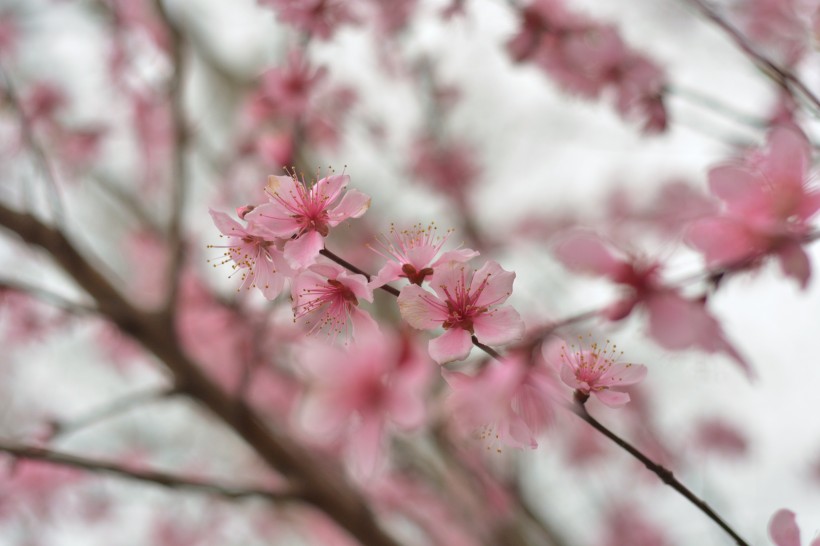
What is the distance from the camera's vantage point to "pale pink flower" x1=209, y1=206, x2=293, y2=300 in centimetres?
69

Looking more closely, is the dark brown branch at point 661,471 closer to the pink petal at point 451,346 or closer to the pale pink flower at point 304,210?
the pink petal at point 451,346

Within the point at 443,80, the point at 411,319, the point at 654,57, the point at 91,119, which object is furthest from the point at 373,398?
the point at 443,80

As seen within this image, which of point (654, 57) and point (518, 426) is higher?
point (654, 57)

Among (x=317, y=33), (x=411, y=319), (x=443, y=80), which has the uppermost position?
(x=443, y=80)

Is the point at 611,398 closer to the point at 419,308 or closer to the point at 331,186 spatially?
the point at 419,308

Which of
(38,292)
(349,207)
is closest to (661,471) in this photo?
(349,207)

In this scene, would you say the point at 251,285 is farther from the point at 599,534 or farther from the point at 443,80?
the point at 599,534

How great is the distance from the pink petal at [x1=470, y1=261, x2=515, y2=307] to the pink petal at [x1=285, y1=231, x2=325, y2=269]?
0.19m

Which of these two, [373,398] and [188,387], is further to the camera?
[188,387]

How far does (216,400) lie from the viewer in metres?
1.50

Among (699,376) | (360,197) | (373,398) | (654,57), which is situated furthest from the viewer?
(654,57)

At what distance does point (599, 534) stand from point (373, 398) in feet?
10.2

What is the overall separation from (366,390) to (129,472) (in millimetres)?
810

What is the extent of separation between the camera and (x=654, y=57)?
161 centimetres
